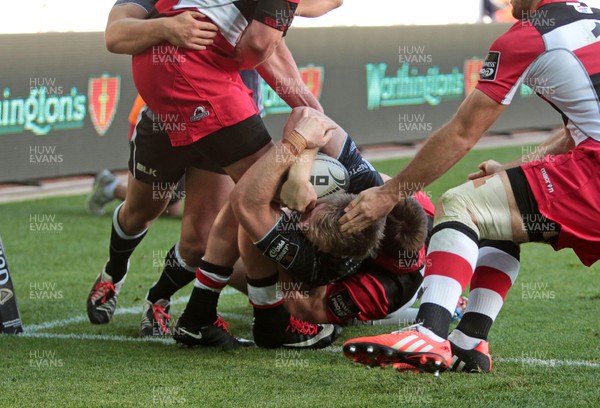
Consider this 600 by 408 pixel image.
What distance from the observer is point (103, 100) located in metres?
11.2

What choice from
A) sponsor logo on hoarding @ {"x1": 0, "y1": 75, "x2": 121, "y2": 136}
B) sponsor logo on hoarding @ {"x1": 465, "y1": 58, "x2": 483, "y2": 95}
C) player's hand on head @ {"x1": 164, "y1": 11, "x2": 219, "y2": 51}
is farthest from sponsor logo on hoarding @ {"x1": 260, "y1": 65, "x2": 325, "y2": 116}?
player's hand on head @ {"x1": 164, "y1": 11, "x2": 219, "y2": 51}

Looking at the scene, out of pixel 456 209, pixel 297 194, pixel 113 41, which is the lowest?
pixel 297 194

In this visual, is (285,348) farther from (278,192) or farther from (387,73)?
(387,73)

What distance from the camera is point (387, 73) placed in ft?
47.0

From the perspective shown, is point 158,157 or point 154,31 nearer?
point 154,31

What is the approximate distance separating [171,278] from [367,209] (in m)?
1.65

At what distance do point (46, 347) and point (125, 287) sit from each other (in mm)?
1801

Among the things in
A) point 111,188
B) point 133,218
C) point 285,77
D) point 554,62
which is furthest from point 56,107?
point 554,62

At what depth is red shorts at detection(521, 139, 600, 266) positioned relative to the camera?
3797mm

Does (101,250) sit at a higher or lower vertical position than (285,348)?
lower

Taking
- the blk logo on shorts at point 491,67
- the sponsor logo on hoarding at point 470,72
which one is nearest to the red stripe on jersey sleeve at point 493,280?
the blk logo on shorts at point 491,67

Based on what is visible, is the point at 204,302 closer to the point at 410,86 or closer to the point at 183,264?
the point at 183,264

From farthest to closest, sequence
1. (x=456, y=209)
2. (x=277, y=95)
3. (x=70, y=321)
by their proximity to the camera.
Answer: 1. (x=277, y=95)
2. (x=70, y=321)
3. (x=456, y=209)

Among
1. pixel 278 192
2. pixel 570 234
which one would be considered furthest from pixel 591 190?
pixel 278 192
